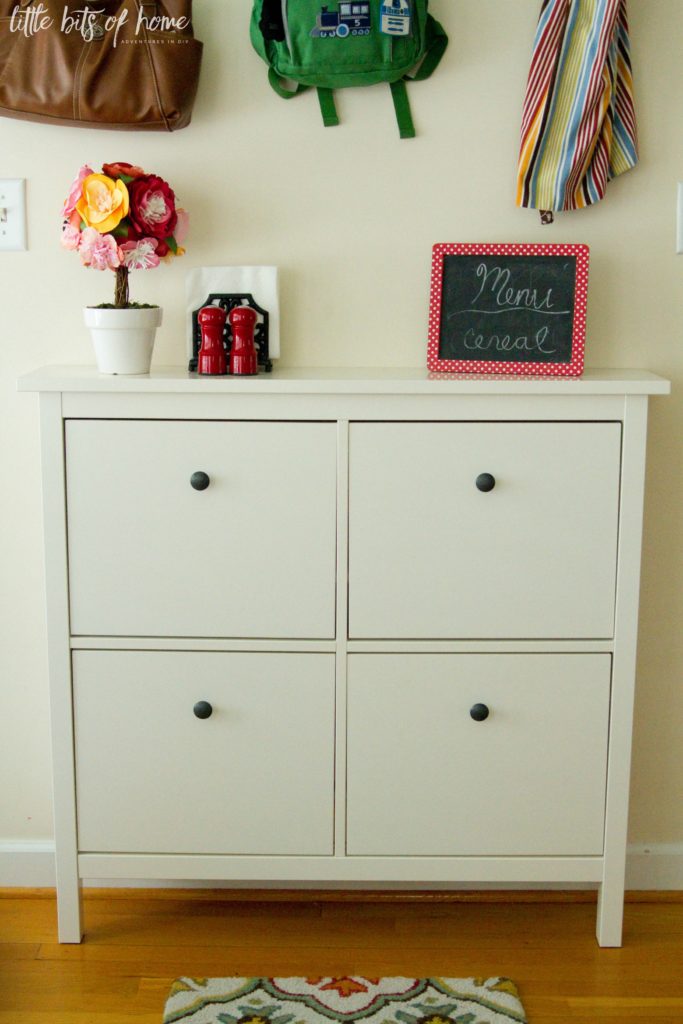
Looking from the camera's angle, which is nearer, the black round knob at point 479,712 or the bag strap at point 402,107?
the black round knob at point 479,712

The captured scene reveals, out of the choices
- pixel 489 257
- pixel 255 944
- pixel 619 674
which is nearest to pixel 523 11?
pixel 489 257

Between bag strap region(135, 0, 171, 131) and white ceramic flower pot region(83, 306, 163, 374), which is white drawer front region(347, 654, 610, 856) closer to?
white ceramic flower pot region(83, 306, 163, 374)

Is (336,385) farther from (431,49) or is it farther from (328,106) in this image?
(431,49)

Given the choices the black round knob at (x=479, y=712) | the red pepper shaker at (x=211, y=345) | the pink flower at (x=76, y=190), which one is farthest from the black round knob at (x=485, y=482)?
the pink flower at (x=76, y=190)

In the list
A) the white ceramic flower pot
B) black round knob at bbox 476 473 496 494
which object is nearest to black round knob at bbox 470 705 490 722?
black round knob at bbox 476 473 496 494

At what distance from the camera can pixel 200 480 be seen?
187cm

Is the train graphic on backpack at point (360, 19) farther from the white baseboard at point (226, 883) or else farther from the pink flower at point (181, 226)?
the white baseboard at point (226, 883)

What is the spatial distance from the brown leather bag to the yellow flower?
17 cm

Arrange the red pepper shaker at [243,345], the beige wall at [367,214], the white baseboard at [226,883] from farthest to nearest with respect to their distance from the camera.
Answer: the white baseboard at [226,883]
the beige wall at [367,214]
the red pepper shaker at [243,345]

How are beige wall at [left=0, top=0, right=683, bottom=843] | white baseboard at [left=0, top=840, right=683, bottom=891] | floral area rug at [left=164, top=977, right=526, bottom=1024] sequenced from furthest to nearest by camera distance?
white baseboard at [left=0, top=840, right=683, bottom=891] < beige wall at [left=0, top=0, right=683, bottom=843] < floral area rug at [left=164, top=977, right=526, bottom=1024]

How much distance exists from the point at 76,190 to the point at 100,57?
25cm

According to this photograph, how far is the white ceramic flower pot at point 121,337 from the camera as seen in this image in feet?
6.27

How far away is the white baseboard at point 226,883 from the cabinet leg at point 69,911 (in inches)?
7.2

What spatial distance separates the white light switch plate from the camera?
6.90 ft
